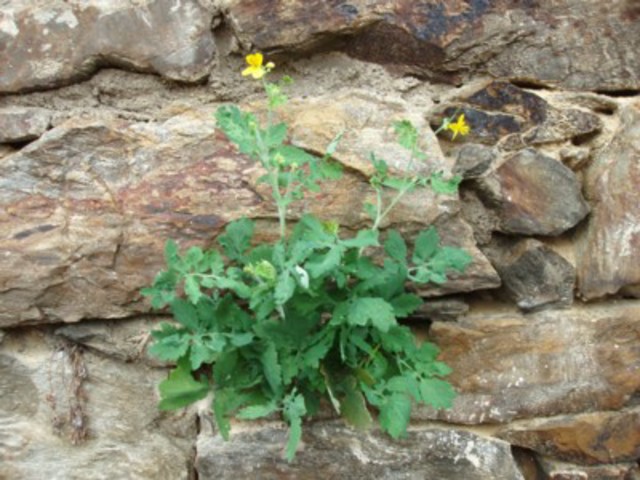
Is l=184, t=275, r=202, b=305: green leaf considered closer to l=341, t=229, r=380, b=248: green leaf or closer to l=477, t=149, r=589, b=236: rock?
l=341, t=229, r=380, b=248: green leaf

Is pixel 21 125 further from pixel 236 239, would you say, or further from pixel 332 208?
pixel 332 208

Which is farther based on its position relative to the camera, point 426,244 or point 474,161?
point 474,161

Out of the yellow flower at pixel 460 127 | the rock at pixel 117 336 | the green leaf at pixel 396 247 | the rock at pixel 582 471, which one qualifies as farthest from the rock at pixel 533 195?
the rock at pixel 117 336

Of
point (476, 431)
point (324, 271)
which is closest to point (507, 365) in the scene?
point (476, 431)

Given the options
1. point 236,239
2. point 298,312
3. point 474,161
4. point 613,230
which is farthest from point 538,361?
point 236,239

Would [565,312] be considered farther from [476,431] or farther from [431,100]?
[431,100]

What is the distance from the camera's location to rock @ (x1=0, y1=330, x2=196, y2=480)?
4.51ft

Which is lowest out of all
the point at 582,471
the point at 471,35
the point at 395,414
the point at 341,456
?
the point at 582,471

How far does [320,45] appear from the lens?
141cm

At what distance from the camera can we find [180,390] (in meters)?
1.26

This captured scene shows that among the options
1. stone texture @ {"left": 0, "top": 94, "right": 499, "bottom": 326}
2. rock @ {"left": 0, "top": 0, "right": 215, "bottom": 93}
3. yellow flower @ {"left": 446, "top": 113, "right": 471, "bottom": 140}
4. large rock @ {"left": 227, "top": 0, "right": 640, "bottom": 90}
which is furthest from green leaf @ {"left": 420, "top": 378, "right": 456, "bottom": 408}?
rock @ {"left": 0, "top": 0, "right": 215, "bottom": 93}

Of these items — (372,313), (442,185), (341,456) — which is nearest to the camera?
(372,313)

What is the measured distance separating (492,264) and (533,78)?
0.37 metres

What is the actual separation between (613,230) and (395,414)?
56cm
